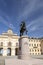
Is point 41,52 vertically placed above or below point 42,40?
below

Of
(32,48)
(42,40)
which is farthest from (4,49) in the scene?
(42,40)

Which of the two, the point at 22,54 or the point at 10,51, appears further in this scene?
the point at 10,51

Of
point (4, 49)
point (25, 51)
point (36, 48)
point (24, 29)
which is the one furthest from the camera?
point (36, 48)

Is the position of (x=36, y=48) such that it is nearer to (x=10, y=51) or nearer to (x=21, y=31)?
(x=10, y=51)

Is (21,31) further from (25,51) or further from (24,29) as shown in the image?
(25,51)

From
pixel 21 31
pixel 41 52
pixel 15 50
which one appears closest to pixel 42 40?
pixel 41 52

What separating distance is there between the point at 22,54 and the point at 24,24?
4601 mm

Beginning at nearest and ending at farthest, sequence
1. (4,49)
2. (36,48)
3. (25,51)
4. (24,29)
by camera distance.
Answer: (25,51)
(24,29)
(4,49)
(36,48)

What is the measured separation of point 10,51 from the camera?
46.8 m

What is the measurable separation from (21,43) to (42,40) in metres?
47.4

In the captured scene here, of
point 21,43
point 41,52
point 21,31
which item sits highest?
point 21,31

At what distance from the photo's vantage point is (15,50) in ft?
155

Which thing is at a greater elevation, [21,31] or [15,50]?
[21,31]

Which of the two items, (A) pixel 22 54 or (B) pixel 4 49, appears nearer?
(A) pixel 22 54
